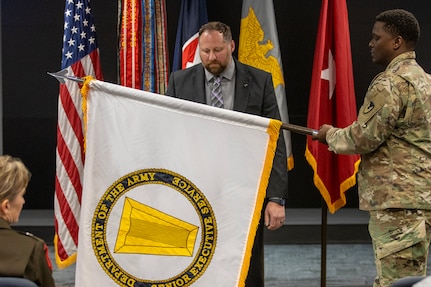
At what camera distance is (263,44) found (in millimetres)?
5395

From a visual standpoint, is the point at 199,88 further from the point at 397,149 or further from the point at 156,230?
the point at 397,149

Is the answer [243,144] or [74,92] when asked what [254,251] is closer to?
[243,144]

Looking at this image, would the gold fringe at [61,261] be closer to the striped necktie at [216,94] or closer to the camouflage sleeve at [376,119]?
the striped necktie at [216,94]

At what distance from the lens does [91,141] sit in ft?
11.9

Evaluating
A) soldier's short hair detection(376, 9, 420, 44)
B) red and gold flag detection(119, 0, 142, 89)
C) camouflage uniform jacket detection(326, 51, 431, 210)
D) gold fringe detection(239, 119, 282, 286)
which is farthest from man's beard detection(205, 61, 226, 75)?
red and gold flag detection(119, 0, 142, 89)

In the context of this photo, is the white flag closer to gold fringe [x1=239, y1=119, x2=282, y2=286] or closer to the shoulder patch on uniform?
gold fringe [x1=239, y1=119, x2=282, y2=286]

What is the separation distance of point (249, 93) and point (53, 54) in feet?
9.33

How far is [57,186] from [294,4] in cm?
238

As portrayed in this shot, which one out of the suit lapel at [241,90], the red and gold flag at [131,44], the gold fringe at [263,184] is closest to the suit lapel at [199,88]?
the suit lapel at [241,90]

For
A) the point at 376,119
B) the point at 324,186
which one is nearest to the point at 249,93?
the point at 376,119

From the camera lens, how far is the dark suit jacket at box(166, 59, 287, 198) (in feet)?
12.7

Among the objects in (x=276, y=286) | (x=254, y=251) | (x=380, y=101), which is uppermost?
(x=380, y=101)

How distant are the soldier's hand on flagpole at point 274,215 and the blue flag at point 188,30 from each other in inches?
65.5

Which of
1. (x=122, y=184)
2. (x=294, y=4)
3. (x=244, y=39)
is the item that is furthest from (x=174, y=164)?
(x=294, y=4)
